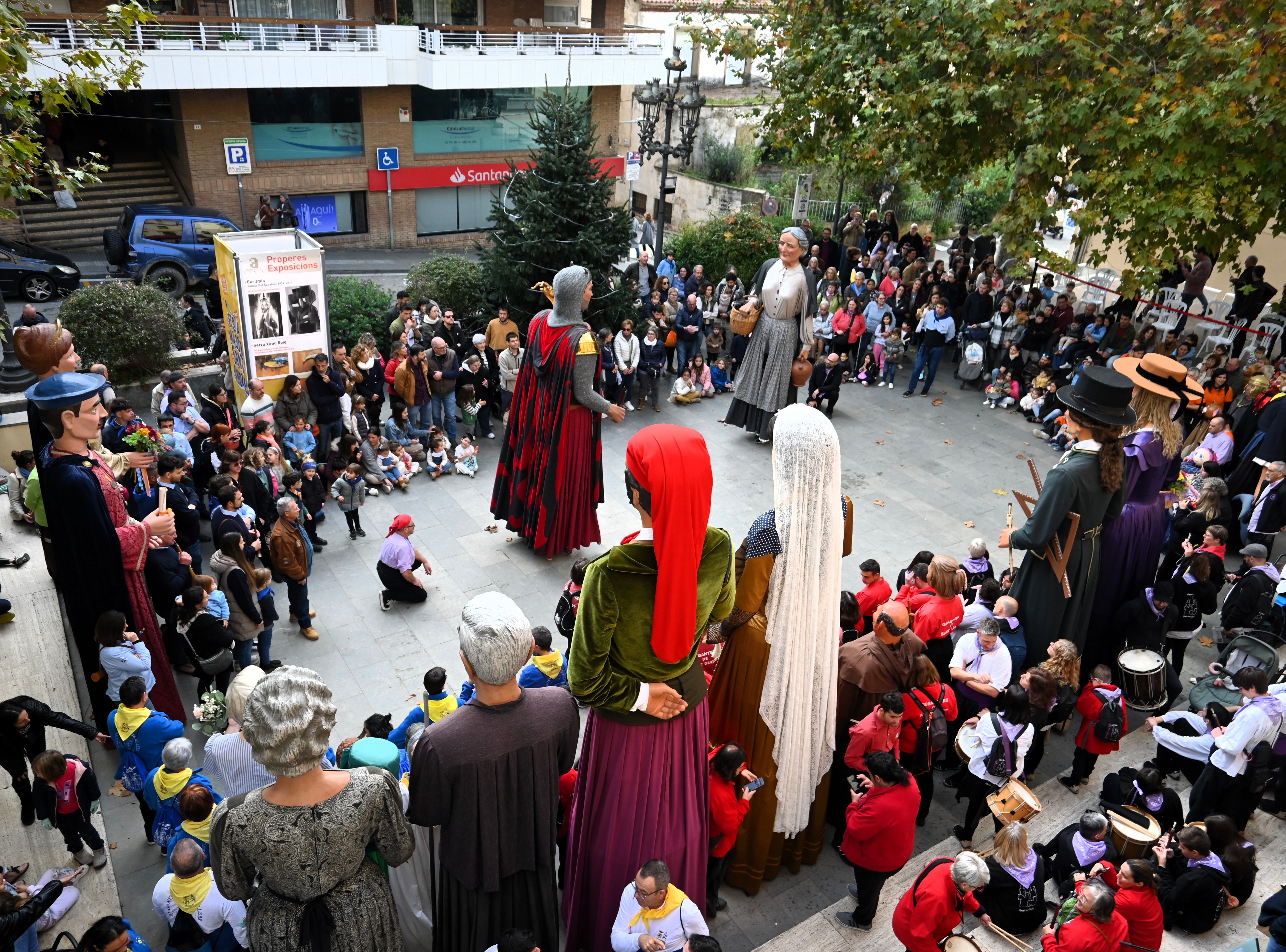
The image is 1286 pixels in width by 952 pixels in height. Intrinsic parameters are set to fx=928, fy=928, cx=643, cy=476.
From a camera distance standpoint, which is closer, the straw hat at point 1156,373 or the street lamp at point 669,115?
the straw hat at point 1156,373

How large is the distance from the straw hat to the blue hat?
6534 millimetres

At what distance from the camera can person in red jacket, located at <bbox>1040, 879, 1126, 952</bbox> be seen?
4.20 meters

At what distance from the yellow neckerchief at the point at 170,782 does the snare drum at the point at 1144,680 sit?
5.83 meters

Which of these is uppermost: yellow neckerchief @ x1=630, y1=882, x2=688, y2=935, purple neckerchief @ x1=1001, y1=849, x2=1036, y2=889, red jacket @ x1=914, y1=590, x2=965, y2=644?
red jacket @ x1=914, y1=590, x2=965, y2=644

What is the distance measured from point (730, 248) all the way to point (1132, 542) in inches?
435

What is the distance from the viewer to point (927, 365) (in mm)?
13273

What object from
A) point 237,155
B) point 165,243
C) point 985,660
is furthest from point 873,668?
point 237,155

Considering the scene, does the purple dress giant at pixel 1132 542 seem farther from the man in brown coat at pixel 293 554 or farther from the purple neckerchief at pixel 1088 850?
the man in brown coat at pixel 293 554

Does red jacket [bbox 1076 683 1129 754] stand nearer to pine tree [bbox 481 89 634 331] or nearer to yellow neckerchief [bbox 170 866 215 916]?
yellow neckerchief [bbox 170 866 215 916]

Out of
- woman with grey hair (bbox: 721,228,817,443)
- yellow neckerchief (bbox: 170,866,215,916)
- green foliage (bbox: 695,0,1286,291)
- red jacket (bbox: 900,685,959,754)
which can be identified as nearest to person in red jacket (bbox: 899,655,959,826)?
red jacket (bbox: 900,685,959,754)

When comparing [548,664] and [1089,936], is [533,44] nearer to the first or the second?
[548,664]

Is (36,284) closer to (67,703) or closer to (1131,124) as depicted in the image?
(67,703)

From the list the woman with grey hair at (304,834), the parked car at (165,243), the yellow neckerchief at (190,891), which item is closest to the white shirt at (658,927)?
the woman with grey hair at (304,834)

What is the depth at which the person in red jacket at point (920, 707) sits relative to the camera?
17.1 ft
